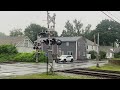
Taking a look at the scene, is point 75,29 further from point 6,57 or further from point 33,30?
point 6,57

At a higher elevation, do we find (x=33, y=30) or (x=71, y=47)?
(x=33, y=30)

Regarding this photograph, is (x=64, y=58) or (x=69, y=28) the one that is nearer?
(x=64, y=58)

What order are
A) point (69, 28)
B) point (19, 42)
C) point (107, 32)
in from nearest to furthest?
point (19, 42) → point (107, 32) → point (69, 28)

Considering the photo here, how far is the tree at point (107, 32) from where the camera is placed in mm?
72438

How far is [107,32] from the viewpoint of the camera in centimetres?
7250

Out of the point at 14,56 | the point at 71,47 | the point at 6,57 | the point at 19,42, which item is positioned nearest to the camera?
the point at 6,57

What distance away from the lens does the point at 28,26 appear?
256 ft

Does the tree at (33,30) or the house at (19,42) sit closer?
the house at (19,42)

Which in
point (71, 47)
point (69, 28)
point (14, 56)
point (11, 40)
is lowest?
point (14, 56)

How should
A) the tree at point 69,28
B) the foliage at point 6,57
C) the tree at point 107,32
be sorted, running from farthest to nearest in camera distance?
the tree at point 69,28 → the tree at point 107,32 → the foliage at point 6,57

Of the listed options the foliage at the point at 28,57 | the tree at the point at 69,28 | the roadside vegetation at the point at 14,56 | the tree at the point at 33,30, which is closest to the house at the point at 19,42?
the roadside vegetation at the point at 14,56

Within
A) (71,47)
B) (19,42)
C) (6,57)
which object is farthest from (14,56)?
(71,47)

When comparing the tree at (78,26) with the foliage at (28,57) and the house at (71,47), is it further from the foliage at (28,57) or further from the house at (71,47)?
the foliage at (28,57)
